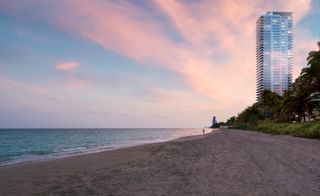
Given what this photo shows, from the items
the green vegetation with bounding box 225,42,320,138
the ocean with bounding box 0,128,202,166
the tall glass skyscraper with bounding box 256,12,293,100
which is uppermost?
the tall glass skyscraper with bounding box 256,12,293,100

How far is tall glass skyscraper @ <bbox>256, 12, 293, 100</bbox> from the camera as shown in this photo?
169 meters

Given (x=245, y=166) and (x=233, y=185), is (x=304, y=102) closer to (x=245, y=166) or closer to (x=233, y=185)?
(x=245, y=166)

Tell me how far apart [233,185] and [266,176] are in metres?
1.92

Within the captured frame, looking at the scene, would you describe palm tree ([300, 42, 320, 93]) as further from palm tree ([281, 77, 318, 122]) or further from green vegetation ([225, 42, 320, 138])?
palm tree ([281, 77, 318, 122])

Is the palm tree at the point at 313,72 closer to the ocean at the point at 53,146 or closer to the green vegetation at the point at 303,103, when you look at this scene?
the green vegetation at the point at 303,103

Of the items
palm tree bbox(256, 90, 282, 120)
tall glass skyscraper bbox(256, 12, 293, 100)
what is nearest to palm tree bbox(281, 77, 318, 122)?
palm tree bbox(256, 90, 282, 120)

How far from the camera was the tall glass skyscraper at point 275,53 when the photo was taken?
169 m

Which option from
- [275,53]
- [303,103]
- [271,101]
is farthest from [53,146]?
[275,53]

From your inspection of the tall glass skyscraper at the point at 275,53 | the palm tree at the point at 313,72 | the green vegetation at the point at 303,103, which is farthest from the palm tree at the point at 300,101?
the tall glass skyscraper at the point at 275,53

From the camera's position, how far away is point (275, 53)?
6713 inches

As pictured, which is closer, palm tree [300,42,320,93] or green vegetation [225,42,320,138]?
green vegetation [225,42,320,138]

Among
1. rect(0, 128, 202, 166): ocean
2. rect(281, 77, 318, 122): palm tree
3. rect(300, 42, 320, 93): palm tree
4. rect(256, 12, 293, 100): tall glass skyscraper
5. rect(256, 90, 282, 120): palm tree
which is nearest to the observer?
rect(0, 128, 202, 166): ocean

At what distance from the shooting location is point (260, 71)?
174 metres

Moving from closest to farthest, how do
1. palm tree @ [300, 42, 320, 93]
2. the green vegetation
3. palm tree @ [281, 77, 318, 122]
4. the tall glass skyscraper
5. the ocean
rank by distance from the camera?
the ocean, the green vegetation, palm tree @ [300, 42, 320, 93], palm tree @ [281, 77, 318, 122], the tall glass skyscraper
